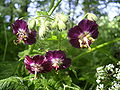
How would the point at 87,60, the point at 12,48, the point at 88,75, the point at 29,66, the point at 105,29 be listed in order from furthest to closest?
the point at 105,29
the point at 87,60
the point at 12,48
the point at 88,75
the point at 29,66

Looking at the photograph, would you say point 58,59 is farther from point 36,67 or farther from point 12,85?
point 12,85

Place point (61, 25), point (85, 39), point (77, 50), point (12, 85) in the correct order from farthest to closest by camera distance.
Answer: point (77, 50) < point (85, 39) < point (61, 25) < point (12, 85)

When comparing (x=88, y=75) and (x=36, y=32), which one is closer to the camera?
(x=36, y=32)

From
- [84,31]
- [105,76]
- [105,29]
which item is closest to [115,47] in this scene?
[105,29]

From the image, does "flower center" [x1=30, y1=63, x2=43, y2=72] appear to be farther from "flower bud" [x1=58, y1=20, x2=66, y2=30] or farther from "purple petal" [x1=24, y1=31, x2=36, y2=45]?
"flower bud" [x1=58, y1=20, x2=66, y2=30]

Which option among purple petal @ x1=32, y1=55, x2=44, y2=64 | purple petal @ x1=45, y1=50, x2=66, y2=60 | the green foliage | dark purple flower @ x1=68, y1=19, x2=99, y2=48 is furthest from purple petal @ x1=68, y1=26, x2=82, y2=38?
the green foliage

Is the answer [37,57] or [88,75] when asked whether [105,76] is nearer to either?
[88,75]

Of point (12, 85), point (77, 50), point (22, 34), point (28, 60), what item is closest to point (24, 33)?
point (22, 34)
